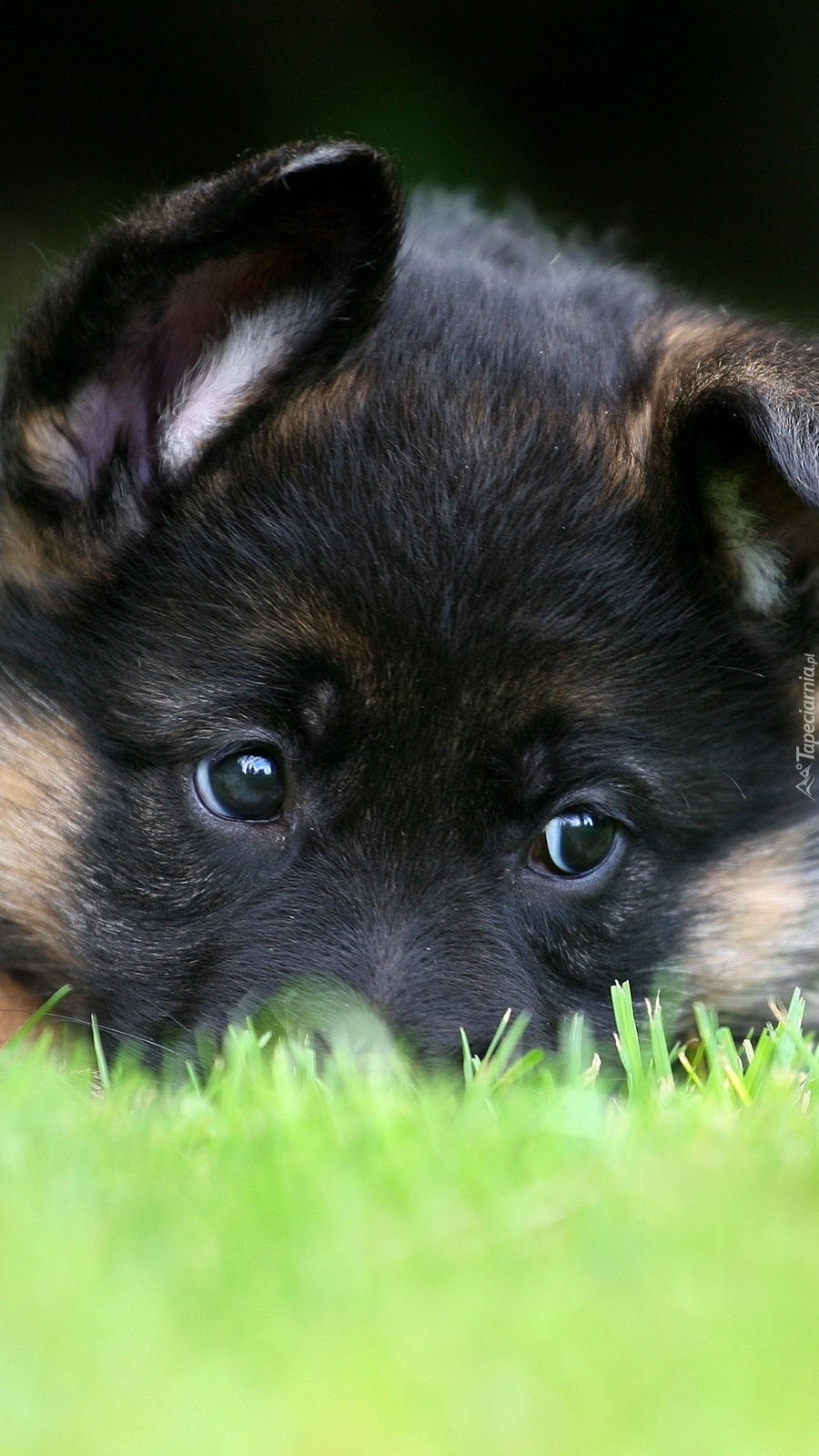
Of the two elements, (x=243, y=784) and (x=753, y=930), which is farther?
(x=753, y=930)

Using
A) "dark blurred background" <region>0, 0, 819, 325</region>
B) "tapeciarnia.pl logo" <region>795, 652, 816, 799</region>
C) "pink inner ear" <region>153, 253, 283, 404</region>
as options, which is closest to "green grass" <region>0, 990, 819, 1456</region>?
"tapeciarnia.pl logo" <region>795, 652, 816, 799</region>

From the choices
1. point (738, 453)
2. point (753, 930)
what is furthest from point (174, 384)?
point (753, 930)

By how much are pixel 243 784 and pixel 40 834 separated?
0.38 meters

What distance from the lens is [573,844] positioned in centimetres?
279

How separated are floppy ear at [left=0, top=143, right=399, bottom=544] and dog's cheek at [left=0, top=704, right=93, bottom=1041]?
385 mm

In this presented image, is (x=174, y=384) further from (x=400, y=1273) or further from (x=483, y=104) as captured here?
(x=483, y=104)

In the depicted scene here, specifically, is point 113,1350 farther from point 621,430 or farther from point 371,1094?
point 621,430

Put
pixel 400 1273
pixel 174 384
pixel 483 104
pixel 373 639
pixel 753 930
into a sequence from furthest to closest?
pixel 483 104, pixel 753 930, pixel 174 384, pixel 373 639, pixel 400 1273

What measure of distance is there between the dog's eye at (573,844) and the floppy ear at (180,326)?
0.89 meters

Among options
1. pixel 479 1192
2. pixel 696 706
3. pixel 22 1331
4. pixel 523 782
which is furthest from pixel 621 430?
pixel 22 1331

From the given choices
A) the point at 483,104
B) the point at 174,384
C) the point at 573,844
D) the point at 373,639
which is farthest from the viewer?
the point at 483,104

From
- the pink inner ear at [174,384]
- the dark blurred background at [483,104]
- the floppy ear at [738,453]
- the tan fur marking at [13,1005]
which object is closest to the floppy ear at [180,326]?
the pink inner ear at [174,384]

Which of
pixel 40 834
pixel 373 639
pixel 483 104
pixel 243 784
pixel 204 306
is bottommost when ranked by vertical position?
pixel 40 834

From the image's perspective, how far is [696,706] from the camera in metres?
2.91
